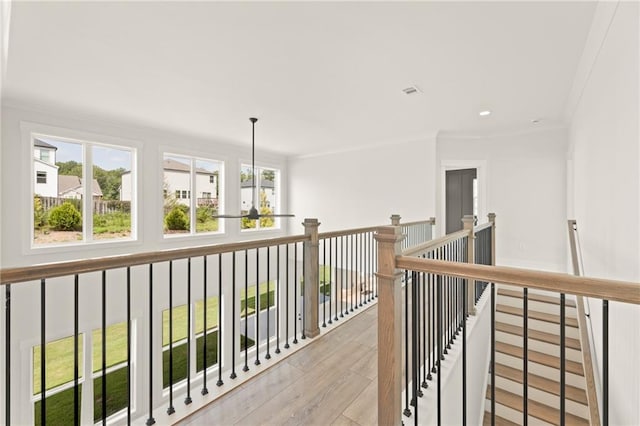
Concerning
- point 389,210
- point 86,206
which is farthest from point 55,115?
point 389,210

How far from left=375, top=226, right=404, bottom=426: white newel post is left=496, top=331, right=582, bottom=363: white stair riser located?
3.12 m

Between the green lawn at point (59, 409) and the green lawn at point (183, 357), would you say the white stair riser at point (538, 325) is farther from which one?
the green lawn at point (59, 409)

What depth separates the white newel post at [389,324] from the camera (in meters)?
1.49

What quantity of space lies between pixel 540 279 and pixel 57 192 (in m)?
5.59

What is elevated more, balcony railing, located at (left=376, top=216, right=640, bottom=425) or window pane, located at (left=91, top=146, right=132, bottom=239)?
window pane, located at (left=91, top=146, right=132, bottom=239)

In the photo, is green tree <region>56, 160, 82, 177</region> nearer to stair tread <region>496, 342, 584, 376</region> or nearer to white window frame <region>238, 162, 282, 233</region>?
white window frame <region>238, 162, 282, 233</region>

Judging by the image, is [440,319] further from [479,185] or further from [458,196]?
[458,196]

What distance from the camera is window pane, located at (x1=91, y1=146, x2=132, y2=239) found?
4.63 m

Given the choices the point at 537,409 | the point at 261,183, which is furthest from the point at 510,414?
the point at 261,183

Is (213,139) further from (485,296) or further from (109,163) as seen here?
(485,296)

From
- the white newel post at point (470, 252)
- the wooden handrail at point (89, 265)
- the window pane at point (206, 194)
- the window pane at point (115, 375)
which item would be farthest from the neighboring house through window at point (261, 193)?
the wooden handrail at point (89, 265)

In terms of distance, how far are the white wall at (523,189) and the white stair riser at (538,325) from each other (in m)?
1.38

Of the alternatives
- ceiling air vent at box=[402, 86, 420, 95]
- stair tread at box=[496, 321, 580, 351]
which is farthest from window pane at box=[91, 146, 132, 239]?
stair tread at box=[496, 321, 580, 351]

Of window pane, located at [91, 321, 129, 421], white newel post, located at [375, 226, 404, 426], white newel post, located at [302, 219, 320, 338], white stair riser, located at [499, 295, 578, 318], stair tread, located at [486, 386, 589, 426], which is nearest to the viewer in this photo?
white newel post, located at [375, 226, 404, 426]
